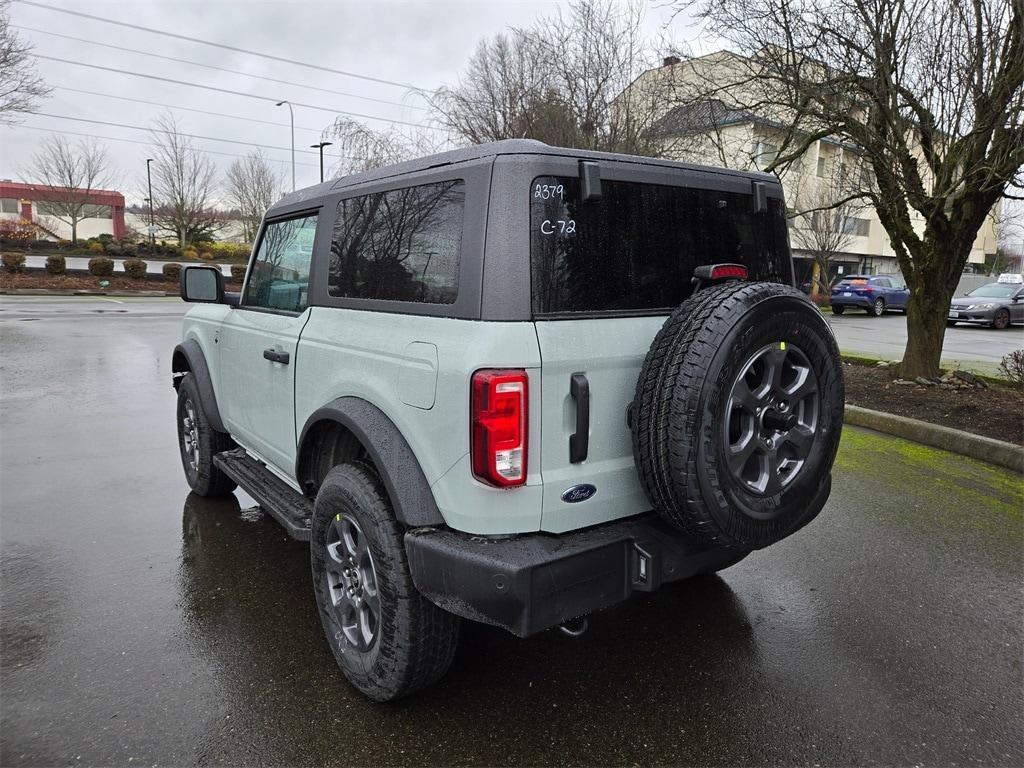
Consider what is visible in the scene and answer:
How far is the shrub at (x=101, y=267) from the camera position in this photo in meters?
28.6

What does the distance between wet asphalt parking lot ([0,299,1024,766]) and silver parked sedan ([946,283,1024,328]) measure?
1988 cm

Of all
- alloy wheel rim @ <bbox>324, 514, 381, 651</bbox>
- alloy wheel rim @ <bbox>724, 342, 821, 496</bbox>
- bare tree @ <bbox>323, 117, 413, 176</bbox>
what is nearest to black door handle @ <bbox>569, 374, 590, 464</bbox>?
alloy wheel rim @ <bbox>724, 342, 821, 496</bbox>

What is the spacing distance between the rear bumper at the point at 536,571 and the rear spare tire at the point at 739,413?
7.9 inches

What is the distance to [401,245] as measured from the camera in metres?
2.65

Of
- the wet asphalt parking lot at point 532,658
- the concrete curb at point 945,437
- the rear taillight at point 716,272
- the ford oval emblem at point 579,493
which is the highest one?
the rear taillight at point 716,272

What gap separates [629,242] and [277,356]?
176cm

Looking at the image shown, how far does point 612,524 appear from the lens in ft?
7.99

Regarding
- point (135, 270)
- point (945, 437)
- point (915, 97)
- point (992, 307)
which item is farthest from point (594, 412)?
point (135, 270)

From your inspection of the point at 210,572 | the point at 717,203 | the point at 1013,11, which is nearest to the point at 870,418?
the point at 1013,11

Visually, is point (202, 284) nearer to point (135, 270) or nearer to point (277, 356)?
point (277, 356)

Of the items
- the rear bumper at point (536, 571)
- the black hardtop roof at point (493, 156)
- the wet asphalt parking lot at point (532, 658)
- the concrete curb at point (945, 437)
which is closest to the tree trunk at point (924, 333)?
the concrete curb at point (945, 437)

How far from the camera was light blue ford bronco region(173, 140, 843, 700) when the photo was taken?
85.1 inches

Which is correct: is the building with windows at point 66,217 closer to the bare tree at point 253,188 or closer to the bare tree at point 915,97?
the bare tree at point 253,188

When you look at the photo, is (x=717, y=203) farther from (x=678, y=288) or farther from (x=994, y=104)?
(x=994, y=104)
